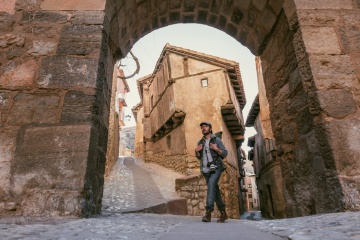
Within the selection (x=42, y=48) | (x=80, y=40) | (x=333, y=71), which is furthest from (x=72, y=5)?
(x=333, y=71)

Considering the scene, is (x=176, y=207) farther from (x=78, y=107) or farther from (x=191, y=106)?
(x=191, y=106)

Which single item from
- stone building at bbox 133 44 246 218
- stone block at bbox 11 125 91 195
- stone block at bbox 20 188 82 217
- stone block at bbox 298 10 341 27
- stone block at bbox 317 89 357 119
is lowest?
stone block at bbox 20 188 82 217

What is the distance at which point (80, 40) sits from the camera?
2244 millimetres

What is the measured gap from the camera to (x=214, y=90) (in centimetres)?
1186

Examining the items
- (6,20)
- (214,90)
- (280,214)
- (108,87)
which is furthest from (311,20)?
(280,214)

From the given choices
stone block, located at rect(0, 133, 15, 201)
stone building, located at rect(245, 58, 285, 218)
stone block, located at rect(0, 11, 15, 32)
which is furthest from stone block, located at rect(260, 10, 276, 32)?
stone building, located at rect(245, 58, 285, 218)

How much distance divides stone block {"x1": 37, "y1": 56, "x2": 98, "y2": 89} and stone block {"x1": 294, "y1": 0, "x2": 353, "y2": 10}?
7.17 feet

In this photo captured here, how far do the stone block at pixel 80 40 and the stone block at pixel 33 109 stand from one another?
0.49 meters

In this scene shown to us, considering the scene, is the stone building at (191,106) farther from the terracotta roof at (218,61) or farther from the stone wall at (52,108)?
the stone wall at (52,108)

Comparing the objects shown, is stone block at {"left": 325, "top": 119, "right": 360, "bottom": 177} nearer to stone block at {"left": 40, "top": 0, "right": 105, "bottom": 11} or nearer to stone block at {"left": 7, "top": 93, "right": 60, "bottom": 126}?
stone block at {"left": 7, "top": 93, "right": 60, "bottom": 126}

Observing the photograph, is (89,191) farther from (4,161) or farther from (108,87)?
(108,87)

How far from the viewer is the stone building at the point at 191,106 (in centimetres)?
1127

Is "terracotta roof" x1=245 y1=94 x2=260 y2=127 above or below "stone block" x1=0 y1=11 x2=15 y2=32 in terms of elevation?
above

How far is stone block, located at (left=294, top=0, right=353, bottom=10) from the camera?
7.89ft
